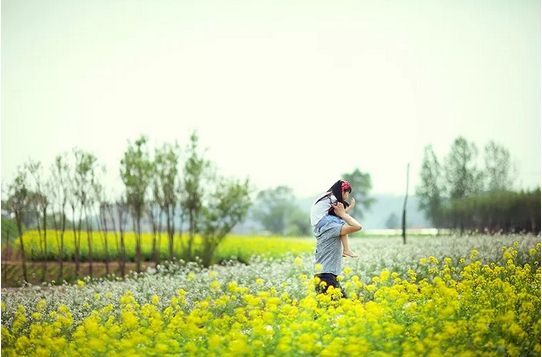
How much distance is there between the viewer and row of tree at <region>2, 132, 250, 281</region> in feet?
22.9

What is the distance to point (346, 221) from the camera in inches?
180

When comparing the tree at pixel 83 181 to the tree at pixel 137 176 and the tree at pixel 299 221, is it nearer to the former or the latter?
the tree at pixel 137 176

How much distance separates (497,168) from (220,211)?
3494mm

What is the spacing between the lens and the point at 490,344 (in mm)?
3318

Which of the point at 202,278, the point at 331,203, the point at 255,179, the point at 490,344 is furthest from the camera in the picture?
the point at 255,179

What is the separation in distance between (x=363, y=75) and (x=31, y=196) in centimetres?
349

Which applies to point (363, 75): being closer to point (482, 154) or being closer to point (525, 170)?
point (525, 170)

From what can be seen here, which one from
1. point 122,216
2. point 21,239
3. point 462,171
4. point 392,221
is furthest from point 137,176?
point 392,221

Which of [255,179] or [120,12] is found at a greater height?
[120,12]

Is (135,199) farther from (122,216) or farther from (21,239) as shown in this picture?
(21,239)

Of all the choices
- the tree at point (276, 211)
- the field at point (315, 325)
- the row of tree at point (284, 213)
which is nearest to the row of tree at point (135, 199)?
the field at point (315, 325)

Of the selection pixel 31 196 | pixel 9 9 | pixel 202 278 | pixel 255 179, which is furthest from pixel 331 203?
pixel 255 179

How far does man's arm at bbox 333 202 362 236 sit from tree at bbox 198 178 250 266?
164 inches

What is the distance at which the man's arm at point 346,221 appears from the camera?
4.48 metres
